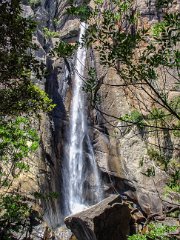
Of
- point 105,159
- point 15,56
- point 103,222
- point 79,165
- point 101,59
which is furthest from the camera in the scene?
point 79,165

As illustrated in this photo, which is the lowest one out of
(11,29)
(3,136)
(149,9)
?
(3,136)

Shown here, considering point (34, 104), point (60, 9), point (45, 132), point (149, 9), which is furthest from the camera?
point (60, 9)

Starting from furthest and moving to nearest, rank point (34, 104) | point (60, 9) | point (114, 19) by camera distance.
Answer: point (60, 9)
point (34, 104)
point (114, 19)

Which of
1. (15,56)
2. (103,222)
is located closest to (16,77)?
(15,56)

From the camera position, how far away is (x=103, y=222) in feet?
43.1

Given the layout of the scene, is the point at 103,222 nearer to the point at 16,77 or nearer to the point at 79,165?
the point at 16,77

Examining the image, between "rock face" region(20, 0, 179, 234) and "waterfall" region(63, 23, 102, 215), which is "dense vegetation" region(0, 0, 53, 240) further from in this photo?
"waterfall" region(63, 23, 102, 215)

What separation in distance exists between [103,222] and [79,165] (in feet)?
31.5

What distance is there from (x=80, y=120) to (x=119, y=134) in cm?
407

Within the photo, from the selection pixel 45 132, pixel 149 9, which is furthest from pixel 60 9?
pixel 45 132

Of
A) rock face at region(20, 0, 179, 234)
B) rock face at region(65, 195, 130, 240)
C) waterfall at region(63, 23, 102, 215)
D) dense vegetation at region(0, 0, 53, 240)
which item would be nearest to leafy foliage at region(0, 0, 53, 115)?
dense vegetation at region(0, 0, 53, 240)

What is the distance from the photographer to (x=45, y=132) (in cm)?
2067

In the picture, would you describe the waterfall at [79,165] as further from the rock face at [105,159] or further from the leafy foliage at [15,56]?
the leafy foliage at [15,56]

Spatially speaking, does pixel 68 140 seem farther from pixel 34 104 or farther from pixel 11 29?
pixel 11 29
